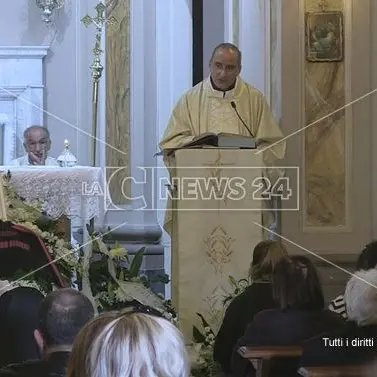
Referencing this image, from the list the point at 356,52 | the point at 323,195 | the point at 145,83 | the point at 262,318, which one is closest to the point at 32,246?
the point at 262,318

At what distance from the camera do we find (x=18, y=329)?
394 centimetres

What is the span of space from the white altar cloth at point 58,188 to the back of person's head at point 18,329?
3.78 feet

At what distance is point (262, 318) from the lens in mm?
4707

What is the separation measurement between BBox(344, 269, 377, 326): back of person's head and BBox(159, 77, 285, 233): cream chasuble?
87 centimetres

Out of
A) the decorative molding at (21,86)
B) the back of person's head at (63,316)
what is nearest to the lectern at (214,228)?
the back of person's head at (63,316)

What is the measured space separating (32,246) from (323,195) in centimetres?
153

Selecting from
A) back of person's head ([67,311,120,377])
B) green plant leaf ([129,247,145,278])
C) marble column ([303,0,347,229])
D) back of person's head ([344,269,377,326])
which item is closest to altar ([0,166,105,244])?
green plant leaf ([129,247,145,278])

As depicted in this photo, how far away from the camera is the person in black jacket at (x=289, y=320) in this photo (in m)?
4.59

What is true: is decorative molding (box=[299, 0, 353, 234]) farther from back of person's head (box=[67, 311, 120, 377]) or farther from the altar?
back of person's head (box=[67, 311, 120, 377])

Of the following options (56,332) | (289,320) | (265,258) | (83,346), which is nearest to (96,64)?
(265,258)

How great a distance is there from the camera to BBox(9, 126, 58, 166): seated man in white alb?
6.20 m

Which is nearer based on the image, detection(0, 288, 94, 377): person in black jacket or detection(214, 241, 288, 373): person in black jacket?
detection(0, 288, 94, 377): person in black jacket

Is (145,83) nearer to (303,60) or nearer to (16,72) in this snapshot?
(16,72)

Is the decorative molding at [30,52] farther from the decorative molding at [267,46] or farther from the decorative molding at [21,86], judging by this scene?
the decorative molding at [267,46]
